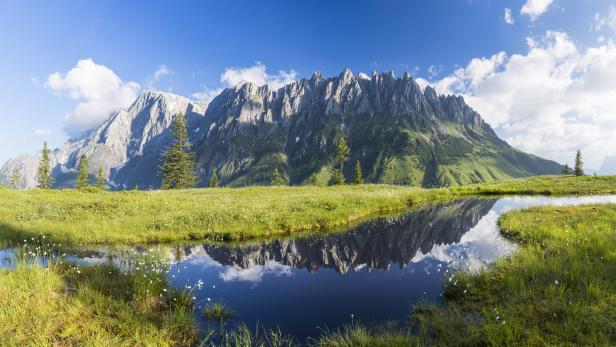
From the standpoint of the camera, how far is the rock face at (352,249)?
1516 cm

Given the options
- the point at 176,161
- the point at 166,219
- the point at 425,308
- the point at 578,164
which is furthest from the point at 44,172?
the point at 578,164

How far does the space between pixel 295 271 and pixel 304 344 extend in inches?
239

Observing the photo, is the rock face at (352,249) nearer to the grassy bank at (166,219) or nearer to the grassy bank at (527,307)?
the grassy bank at (166,219)

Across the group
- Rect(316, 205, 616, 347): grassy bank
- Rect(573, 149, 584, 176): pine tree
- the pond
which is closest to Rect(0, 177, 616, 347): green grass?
Rect(316, 205, 616, 347): grassy bank

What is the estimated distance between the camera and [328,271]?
45.4 feet

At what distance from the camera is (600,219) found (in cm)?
1839

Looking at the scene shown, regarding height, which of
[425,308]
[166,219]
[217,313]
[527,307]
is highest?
[527,307]

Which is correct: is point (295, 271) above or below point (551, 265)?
below

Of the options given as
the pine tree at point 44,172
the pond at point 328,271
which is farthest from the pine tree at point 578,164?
the pine tree at point 44,172

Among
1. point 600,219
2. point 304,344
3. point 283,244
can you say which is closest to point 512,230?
point 600,219

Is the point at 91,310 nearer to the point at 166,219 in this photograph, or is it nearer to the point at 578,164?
the point at 166,219

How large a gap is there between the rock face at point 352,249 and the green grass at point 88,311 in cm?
527

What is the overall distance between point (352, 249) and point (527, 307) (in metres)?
10.1

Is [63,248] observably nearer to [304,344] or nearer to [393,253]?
[304,344]
